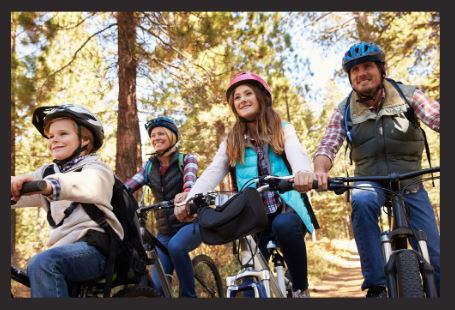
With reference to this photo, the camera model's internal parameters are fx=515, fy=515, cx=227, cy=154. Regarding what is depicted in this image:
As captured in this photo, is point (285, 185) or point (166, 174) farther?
point (166, 174)

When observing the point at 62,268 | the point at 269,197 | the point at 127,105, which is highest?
the point at 127,105

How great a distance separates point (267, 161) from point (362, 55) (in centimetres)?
126

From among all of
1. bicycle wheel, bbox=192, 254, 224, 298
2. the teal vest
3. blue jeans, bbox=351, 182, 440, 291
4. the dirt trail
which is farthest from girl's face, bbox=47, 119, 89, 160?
the dirt trail

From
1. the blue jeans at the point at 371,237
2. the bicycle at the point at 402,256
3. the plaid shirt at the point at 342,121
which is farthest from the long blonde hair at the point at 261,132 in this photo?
the bicycle at the point at 402,256

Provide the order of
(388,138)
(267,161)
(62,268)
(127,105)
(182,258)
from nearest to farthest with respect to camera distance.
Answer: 1. (62,268)
2. (388,138)
3. (267,161)
4. (182,258)
5. (127,105)

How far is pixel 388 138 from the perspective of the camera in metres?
4.53

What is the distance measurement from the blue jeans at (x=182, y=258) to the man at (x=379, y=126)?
6.18 feet

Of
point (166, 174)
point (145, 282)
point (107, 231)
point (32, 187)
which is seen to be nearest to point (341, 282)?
point (166, 174)

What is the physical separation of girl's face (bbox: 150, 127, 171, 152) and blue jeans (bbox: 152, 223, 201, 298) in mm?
1051

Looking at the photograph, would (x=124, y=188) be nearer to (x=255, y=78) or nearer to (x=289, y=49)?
(x=255, y=78)

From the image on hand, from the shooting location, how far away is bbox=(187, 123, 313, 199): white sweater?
4266 mm

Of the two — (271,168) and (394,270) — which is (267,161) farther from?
(394,270)

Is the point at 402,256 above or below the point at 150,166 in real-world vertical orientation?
below

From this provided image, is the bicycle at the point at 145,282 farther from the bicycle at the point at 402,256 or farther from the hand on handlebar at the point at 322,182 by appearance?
A: the bicycle at the point at 402,256
